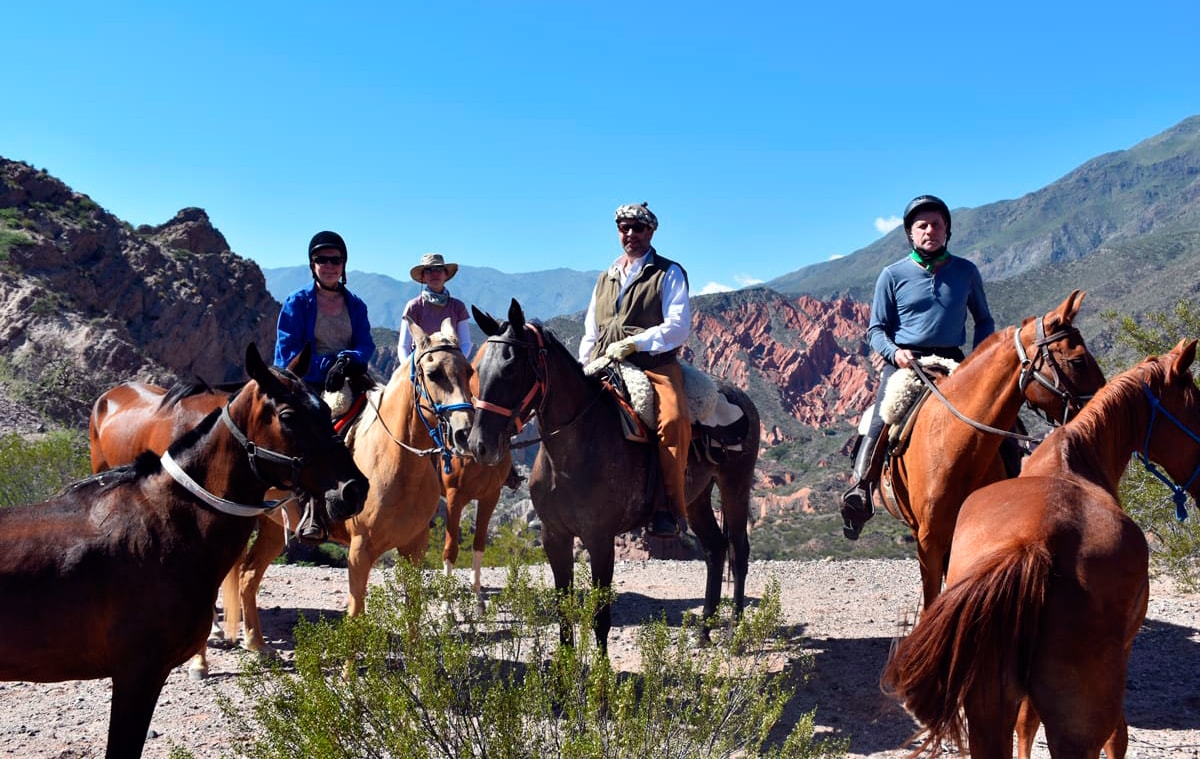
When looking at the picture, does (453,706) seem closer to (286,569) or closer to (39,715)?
(39,715)

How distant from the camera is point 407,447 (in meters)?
6.21

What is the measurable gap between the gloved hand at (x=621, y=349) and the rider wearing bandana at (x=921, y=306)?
1.84 metres

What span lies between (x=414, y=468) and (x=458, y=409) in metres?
0.82

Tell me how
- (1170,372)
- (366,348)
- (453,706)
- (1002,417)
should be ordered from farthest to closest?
(366,348)
(1002,417)
(1170,372)
(453,706)

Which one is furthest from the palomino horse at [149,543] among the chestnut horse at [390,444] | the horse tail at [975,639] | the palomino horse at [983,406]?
the palomino horse at [983,406]

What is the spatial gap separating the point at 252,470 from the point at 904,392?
4.24m

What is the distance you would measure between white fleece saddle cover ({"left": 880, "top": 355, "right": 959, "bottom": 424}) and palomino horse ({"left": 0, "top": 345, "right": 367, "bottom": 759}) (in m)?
3.69

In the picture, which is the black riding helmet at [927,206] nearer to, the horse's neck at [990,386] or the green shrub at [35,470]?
the horse's neck at [990,386]

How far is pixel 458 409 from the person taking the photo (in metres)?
5.80

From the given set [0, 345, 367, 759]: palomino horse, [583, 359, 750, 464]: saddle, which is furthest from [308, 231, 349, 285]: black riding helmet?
[0, 345, 367, 759]: palomino horse

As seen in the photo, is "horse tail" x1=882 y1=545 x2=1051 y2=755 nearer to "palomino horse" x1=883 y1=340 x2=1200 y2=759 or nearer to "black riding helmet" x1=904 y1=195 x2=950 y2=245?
"palomino horse" x1=883 y1=340 x2=1200 y2=759

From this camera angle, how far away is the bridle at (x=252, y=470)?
3756 mm

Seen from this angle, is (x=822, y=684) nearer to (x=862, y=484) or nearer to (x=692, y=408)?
(x=862, y=484)

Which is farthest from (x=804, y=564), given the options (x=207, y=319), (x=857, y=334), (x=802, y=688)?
(x=857, y=334)
